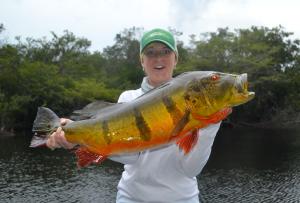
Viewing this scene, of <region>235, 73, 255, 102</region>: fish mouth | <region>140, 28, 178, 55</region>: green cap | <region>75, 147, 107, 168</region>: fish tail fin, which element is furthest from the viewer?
<region>140, 28, 178, 55</region>: green cap

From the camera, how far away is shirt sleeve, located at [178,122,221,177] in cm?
371

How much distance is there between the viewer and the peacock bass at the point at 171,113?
305 cm

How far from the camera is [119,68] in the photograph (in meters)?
78.7

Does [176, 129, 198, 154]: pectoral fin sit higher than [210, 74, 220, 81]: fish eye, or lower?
lower

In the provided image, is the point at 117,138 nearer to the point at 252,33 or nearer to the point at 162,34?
the point at 162,34

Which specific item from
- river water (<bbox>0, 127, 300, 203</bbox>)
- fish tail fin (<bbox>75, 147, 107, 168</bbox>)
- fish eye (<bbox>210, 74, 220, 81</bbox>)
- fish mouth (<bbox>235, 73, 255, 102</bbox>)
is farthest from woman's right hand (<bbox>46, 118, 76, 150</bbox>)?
river water (<bbox>0, 127, 300, 203</bbox>)

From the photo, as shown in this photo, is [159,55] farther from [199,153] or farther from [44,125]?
[44,125]

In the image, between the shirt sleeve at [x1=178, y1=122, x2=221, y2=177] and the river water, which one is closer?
the shirt sleeve at [x1=178, y1=122, x2=221, y2=177]

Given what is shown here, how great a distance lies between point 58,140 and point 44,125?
23 cm

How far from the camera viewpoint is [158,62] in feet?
13.5

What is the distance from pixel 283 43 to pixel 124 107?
71.7 meters

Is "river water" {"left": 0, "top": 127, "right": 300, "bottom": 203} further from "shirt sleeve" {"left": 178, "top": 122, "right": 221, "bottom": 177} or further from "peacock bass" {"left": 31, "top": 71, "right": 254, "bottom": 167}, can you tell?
"peacock bass" {"left": 31, "top": 71, "right": 254, "bottom": 167}

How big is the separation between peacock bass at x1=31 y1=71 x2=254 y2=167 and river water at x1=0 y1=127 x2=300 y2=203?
24325 mm

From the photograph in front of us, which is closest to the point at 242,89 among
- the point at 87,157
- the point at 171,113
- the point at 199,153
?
the point at 171,113
